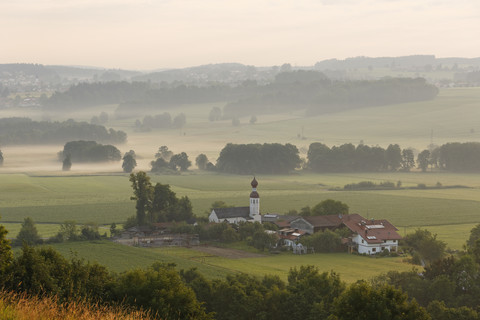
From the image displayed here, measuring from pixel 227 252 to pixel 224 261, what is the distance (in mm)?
4221

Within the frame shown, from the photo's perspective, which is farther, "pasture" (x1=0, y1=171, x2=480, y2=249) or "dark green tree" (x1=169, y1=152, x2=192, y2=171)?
"dark green tree" (x1=169, y1=152, x2=192, y2=171)

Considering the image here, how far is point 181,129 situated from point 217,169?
78705 mm

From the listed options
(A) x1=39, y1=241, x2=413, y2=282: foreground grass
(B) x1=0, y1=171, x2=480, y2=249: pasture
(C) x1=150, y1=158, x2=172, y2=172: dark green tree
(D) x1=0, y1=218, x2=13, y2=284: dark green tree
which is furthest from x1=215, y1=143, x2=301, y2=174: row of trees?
(D) x1=0, y1=218, x2=13, y2=284: dark green tree

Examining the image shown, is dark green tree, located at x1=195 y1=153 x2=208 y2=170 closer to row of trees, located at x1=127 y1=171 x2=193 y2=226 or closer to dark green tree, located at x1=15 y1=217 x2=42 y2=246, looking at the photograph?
row of trees, located at x1=127 y1=171 x2=193 y2=226

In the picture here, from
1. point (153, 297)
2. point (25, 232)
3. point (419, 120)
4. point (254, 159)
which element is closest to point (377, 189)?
point (254, 159)

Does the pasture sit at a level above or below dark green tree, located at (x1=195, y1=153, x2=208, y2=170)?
below

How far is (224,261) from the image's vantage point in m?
50.0

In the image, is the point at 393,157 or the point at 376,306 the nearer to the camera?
the point at 376,306

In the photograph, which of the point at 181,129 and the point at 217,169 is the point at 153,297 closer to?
the point at 217,169

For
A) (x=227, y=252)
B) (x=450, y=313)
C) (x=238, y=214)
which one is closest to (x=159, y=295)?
(x=450, y=313)

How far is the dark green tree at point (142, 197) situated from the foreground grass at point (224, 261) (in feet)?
29.4

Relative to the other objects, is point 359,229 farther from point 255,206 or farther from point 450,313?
point 450,313

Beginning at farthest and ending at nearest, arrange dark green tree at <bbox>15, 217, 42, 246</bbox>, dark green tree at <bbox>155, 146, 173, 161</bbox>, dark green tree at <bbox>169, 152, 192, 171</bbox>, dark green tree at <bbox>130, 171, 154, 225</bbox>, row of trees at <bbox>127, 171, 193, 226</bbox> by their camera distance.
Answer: dark green tree at <bbox>155, 146, 173, 161</bbox>, dark green tree at <bbox>169, 152, 192, 171</bbox>, row of trees at <bbox>127, 171, 193, 226</bbox>, dark green tree at <bbox>130, 171, 154, 225</bbox>, dark green tree at <bbox>15, 217, 42, 246</bbox>

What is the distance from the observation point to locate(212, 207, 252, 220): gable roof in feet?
214
